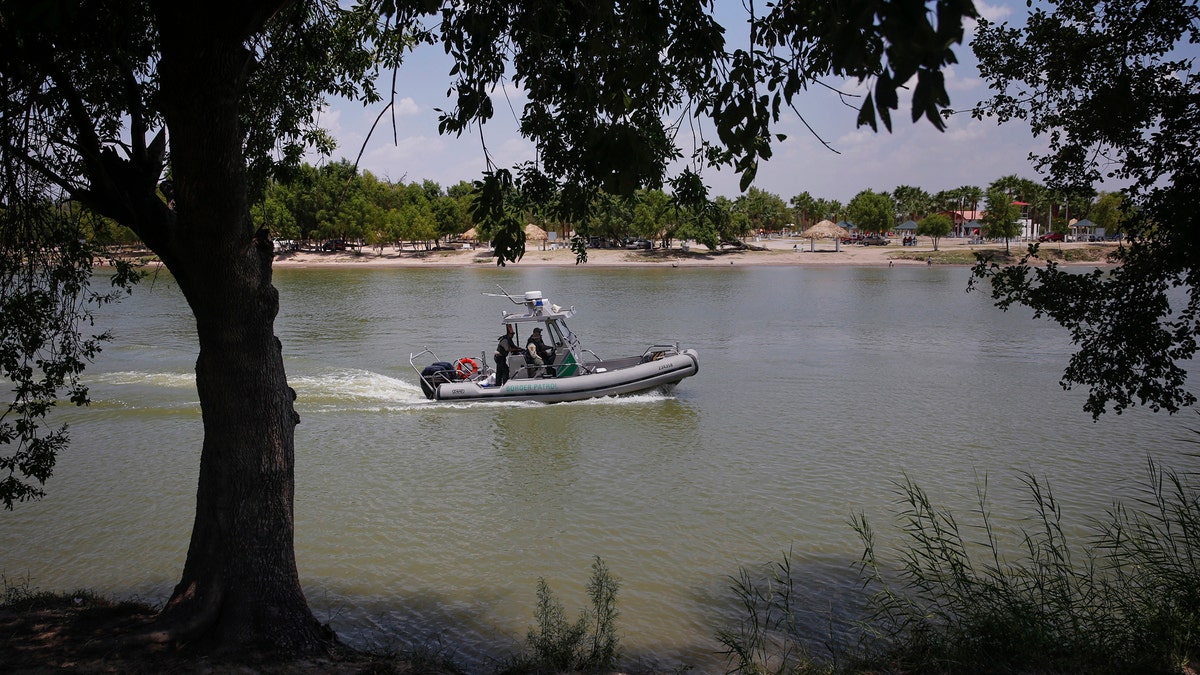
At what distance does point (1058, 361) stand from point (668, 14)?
20514 millimetres

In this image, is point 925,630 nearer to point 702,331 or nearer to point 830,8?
point 830,8

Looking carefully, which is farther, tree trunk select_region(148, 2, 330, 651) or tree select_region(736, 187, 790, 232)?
tree select_region(736, 187, 790, 232)

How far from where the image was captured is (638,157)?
168 inches

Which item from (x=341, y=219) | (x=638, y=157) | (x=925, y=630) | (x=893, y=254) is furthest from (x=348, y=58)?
(x=893, y=254)

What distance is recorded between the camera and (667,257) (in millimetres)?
74812

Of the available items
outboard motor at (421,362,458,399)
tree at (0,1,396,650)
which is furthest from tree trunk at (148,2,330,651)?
outboard motor at (421,362,458,399)

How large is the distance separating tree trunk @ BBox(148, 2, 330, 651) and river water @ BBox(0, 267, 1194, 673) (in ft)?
6.21

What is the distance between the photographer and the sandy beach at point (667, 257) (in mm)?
72125

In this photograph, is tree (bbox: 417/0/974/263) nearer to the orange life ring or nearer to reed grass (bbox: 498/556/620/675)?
reed grass (bbox: 498/556/620/675)

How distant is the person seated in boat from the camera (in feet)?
54.4

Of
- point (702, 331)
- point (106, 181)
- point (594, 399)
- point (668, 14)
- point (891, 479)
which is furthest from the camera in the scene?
point (702, 331)

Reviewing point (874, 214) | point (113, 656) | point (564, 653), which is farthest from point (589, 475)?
point (874, 214)

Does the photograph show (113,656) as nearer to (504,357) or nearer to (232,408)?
(232,408)

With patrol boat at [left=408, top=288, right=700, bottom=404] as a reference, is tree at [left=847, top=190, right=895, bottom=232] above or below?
above
